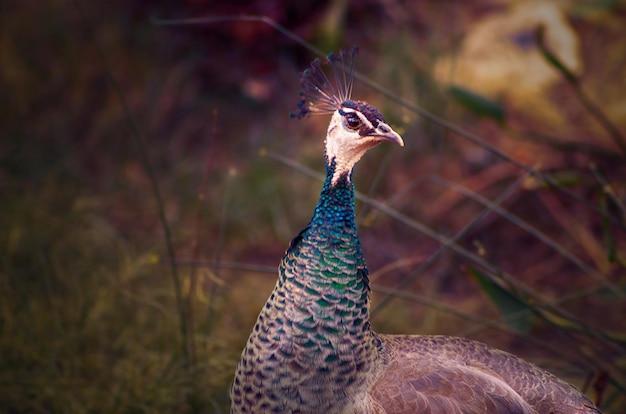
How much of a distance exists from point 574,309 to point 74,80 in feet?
9.52

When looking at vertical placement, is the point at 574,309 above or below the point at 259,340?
below

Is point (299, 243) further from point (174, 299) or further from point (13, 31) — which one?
point (13, 31)

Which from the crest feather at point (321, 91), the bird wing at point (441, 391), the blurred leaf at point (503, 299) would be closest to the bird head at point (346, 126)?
the crest feather at point (321, 91)

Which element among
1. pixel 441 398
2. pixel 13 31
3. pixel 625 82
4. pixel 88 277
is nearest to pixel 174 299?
pixel 88 277

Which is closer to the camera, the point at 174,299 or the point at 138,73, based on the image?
the point at 174,299

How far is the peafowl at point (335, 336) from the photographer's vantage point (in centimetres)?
156

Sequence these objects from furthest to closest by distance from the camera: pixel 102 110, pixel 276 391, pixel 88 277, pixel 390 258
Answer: pixel 102 110 < pixel 390 258 < pixel 88 277 < pixel 276 391

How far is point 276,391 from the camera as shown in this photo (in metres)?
1.57

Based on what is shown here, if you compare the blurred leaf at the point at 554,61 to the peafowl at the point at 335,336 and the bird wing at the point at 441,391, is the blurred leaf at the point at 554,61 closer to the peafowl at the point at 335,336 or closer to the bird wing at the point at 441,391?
the peafowl at the point at 335,336

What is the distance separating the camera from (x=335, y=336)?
1.58 m

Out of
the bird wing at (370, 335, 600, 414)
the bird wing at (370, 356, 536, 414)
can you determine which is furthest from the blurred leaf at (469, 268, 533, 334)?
the bird wing at (370, 356, 536, 414)

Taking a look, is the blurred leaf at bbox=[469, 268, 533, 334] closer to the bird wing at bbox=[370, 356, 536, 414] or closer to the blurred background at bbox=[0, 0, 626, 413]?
the blurred background at bbox=[0, 0, 626, 413]

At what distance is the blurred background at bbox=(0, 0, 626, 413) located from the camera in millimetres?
2311

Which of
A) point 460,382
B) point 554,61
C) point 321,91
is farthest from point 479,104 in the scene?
point 460,382
